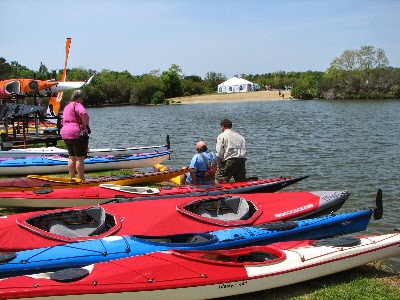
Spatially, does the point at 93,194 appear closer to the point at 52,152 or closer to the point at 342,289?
the point at 342,289

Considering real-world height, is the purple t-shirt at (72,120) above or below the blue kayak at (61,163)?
above

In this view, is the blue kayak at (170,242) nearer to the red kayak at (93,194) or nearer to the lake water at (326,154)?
the lake water at (326,154)

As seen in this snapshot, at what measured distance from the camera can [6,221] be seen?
6.64 m

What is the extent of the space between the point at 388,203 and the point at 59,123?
14.8 metres

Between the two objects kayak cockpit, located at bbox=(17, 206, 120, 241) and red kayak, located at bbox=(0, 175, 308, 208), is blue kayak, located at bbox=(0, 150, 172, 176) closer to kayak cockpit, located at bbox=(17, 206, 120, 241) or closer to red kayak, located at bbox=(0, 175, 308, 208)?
red kayak, located at bbox=(0, 175, 308, 208)

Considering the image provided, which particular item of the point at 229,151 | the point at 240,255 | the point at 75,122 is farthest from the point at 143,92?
the point at 240,255

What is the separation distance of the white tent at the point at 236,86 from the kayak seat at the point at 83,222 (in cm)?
11303

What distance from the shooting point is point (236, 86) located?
393 feet

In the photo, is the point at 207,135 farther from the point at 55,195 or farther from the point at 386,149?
the point at 55,195

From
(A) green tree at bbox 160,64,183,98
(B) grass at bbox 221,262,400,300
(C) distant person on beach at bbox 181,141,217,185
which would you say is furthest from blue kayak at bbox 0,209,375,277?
(A) green tree at bbox 160,64,183,98

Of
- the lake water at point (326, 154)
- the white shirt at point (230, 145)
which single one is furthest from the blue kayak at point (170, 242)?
the white shirt at point (230, 145)

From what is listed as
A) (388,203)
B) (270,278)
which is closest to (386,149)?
(388,203)

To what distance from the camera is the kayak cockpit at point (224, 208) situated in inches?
297

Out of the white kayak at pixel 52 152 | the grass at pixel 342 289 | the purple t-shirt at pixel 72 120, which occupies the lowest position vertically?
the grass at pixel 342 289
